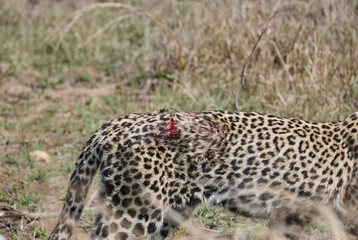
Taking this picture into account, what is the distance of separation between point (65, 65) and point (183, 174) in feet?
18.6

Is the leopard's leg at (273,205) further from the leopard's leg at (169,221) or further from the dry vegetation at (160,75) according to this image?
the dry vegetation at (160,75)

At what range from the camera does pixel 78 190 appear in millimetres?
4352

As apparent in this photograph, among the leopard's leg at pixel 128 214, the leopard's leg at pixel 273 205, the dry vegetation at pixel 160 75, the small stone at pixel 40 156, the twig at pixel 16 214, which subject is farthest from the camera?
the small stone at pixel 40 156

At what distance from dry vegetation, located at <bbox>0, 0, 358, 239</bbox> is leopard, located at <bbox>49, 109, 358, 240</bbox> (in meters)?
0.72

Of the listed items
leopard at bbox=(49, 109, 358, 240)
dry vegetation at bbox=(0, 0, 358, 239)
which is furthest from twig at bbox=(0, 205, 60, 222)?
leopard at bbox=(49, 109, 358, 240)

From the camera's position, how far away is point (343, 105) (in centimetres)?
673

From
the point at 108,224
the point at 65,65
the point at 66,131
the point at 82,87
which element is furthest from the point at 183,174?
the point at 65,65

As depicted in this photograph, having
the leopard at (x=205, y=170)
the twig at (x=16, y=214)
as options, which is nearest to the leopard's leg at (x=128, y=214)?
the leopard at (x=205, y=170)

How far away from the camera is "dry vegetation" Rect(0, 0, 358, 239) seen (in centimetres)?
647

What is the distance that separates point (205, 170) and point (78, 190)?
896mm

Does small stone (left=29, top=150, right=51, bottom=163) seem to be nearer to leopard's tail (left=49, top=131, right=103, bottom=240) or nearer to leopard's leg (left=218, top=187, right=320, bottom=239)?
leopard's tail (left=49, top=131, right=103, bottom=240)

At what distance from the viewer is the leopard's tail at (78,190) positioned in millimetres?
4273

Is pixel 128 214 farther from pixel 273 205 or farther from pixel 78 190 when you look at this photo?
pixel 273 205

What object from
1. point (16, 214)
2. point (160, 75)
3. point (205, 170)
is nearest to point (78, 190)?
point (205, 170)
